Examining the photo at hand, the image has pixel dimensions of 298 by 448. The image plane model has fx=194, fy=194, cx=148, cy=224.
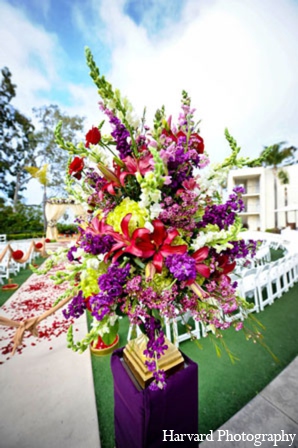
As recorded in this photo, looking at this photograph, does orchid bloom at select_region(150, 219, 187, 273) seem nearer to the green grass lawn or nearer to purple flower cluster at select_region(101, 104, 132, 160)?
purple flower cluster at select_region(101, 104, 132, 160)

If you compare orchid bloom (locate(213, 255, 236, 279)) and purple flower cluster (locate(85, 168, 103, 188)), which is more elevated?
purple flower cluster (locate(85, 168, 103, 188))

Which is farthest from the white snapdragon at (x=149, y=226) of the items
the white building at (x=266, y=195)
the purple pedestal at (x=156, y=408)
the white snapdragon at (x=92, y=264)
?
the white building at (x=266, y=195)

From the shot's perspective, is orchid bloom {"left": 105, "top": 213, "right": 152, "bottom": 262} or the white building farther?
the white building

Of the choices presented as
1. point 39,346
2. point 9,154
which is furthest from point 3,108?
point 39,346

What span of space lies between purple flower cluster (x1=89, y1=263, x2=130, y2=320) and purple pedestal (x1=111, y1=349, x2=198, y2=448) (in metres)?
0.60

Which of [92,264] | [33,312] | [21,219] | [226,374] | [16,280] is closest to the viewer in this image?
[92,264]

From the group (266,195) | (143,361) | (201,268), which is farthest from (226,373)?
(266,195)

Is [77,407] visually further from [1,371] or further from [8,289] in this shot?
[8,289]

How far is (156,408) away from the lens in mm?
947

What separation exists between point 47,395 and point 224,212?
264cm

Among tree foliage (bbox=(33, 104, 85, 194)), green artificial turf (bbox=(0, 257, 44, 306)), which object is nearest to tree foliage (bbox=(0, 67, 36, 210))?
tree foliage (bbox=(33, 104, 85, 194))

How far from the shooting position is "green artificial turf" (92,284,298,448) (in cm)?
181

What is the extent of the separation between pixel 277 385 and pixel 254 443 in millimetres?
701

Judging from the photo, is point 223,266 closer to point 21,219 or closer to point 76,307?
point 76,307
